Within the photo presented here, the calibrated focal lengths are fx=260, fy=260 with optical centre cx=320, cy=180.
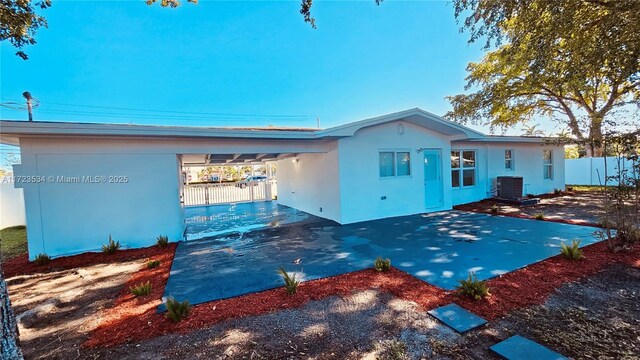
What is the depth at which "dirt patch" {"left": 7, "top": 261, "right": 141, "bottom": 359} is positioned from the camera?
275cm

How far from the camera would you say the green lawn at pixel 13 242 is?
22.6 feet

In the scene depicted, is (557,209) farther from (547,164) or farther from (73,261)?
(73,261)

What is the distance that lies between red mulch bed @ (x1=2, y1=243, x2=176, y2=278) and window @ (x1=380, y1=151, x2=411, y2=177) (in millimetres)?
7024

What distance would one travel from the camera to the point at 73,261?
5809 mm

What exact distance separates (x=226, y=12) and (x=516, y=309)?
1126 cm

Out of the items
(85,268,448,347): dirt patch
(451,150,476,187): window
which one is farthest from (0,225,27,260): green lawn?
(451,150,476,187): window

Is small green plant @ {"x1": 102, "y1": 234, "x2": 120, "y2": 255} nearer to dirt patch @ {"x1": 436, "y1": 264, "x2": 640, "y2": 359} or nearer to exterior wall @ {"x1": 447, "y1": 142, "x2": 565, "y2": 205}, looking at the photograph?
dirt patch @ {"x1": 436, "y1": 264, "x2": 640, "y2": 359}

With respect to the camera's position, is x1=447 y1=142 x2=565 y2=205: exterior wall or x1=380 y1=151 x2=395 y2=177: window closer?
x1=380 y1=151 x2=395 y2=177: window

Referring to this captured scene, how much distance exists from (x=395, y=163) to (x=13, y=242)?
41.0 ft

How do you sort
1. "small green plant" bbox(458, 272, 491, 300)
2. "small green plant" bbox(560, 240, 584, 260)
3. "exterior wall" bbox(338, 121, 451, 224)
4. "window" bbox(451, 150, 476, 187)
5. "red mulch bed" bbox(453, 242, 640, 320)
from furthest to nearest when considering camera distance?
1. "window" bbox(451, 150, 476, 187)
2. "exterior wall" bbox(338, 121, 451, 224)
3. "small green plant" bbox(560, 240, 584, 260)
4. "small green plant" bbox(458, 272, 491, 300)
5. "red mulch bed" bbox(453, 242, 640, 320)

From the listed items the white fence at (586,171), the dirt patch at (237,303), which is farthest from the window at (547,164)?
the dirt patch at (237,303)

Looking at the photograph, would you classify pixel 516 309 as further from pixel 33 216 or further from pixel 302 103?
pixel 302 103

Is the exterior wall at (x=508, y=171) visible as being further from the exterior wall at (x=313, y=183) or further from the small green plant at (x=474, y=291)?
the small green plant at (x=474, y=291)

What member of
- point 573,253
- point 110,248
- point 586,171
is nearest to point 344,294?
point 573,253
